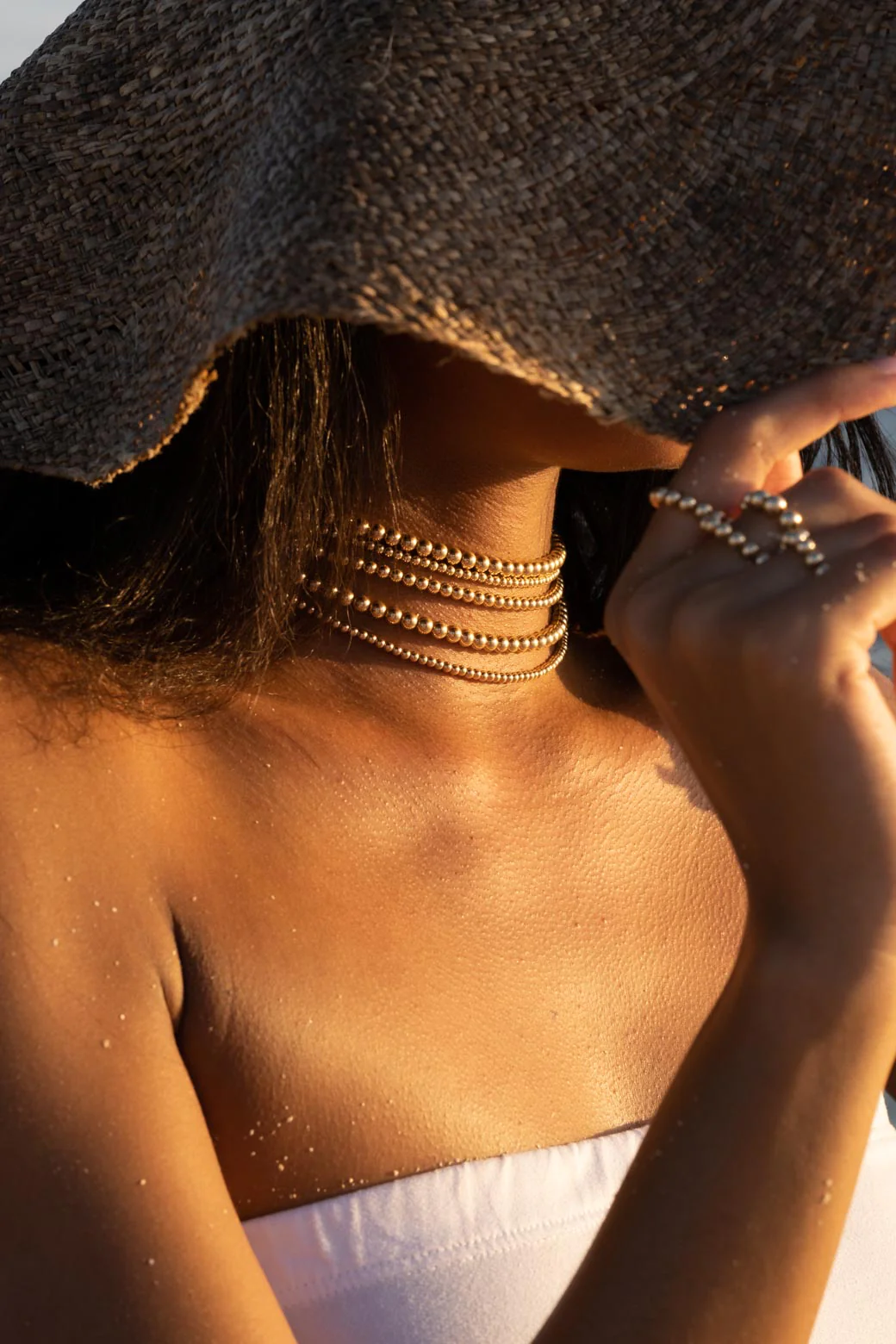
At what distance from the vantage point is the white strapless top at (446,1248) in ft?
3.55

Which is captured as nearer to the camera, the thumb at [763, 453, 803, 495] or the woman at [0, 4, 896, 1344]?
the woman at [0, 4, 896, 1344]

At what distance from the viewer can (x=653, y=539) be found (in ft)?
3.17

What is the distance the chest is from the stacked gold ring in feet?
1.42

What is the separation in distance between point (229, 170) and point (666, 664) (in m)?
0.42

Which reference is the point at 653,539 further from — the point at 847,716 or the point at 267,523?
the point at 267,523

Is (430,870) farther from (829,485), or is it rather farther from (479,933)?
(829,485)

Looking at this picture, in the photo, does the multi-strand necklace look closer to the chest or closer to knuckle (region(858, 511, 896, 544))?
the chest

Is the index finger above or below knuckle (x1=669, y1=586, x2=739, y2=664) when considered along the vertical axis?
above

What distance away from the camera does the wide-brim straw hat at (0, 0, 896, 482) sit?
2.84ft

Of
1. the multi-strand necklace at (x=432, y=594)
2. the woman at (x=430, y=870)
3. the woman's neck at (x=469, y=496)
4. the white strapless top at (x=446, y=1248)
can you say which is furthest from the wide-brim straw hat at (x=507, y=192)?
the white strapless top at (x=446, y=1248)

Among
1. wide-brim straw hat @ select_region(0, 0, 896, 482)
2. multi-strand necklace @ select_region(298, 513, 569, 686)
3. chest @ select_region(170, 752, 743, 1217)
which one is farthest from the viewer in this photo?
multi-strand necklace @ select_region(298, 513, 569, 686)

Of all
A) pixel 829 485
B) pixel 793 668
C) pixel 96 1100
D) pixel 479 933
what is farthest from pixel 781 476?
pixel 96 1100

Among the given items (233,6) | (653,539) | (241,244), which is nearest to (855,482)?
(653,539)

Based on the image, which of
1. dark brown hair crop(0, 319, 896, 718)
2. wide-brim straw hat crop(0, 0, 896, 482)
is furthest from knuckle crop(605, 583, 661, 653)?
dark brown hair crop(0, 319, 896, 718)
